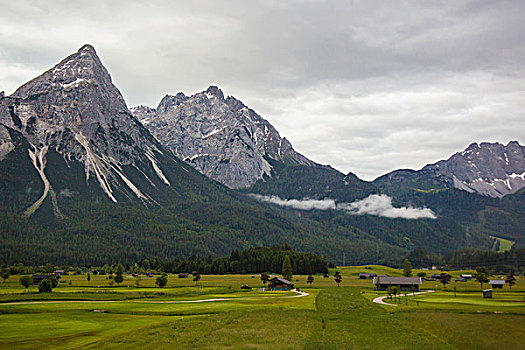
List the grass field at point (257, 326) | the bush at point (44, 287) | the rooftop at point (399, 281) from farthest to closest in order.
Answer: the rooftop at point (399, 281)
the bush at point (44, 287)
the grass field at point (257, 326)

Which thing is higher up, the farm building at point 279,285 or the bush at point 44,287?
the bush at point 44,287

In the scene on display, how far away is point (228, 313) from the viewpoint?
63562 millimetres

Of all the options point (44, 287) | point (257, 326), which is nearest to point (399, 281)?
point (257, 326)

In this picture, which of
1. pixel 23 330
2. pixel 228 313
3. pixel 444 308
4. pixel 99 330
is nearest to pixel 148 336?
pixel 99 330

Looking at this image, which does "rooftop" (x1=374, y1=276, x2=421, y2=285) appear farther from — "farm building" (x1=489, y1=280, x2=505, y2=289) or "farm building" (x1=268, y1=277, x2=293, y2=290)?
"farm building" (x1=268, y1=277, x2=293, y2=290)

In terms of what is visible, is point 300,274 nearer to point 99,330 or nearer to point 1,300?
point 1,300

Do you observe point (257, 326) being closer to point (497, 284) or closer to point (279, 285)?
point (279, 285)

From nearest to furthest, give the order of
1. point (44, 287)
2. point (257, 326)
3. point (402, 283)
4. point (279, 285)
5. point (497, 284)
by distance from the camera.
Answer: point (257, 326) → point (44, 287) → point (497, 284) → point (279, 285) → point (402, 283)

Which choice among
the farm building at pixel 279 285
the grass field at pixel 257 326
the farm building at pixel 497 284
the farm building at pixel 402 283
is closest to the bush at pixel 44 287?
the grass field at pixel 257 326

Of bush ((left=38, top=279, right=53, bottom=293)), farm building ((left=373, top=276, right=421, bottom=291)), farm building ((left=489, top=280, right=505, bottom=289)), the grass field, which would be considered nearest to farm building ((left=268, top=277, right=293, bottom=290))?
farm building ((left=373, top=276, right=421, bottom=291))

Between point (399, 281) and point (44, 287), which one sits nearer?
point (44, 287)

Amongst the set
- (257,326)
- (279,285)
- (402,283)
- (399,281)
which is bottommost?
(279,285)

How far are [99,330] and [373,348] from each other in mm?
28507

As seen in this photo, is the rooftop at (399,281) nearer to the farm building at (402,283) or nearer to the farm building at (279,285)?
the farm building at (402,283)
